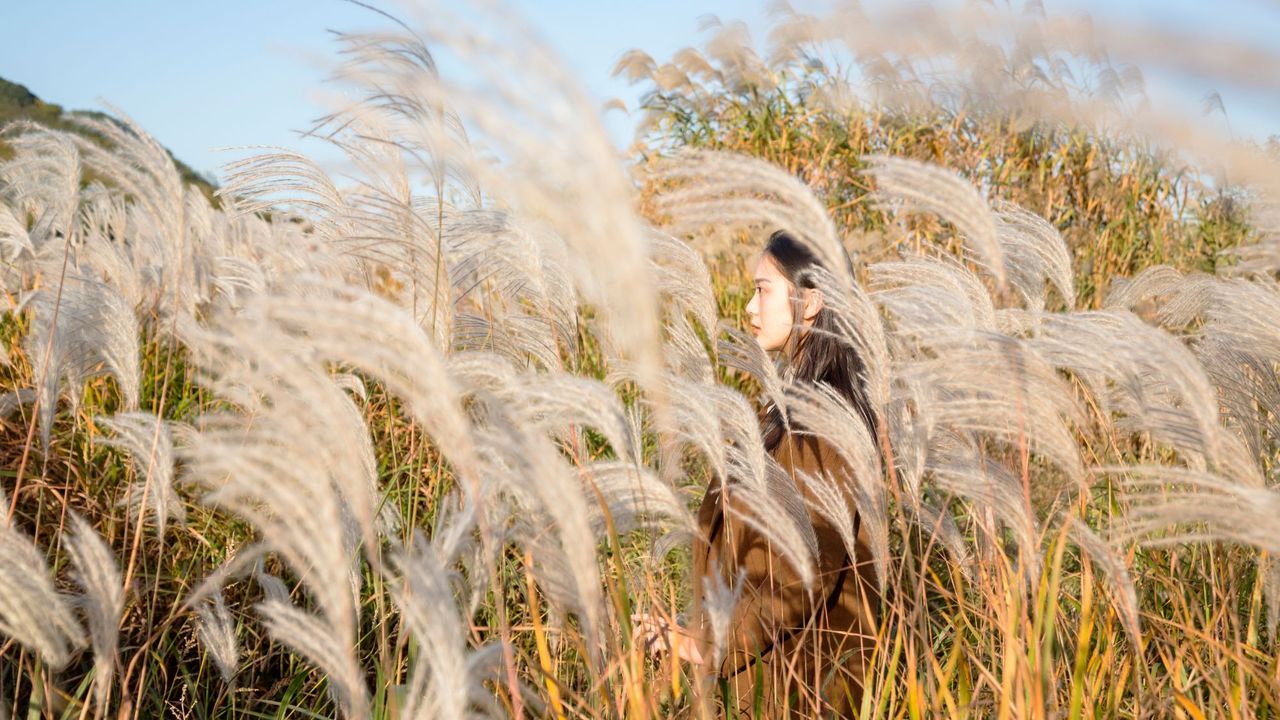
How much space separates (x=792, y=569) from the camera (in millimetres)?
2455

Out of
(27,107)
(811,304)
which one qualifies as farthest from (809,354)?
(27,107)

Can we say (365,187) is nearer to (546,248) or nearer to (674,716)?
(546,248)

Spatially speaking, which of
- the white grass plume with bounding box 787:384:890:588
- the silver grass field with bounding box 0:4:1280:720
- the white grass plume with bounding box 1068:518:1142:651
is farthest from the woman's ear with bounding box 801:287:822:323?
the white grass plume with bounding box 1068:518:1142:651

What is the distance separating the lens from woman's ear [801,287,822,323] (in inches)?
114

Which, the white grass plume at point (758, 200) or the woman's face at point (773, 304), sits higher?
the woman's face at point (773, 304)

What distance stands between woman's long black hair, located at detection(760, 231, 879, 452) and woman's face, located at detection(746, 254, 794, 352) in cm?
2

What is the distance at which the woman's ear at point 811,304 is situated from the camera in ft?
9.50

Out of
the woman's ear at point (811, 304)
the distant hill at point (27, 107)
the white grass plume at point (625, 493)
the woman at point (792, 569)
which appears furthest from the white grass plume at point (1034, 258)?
the distant hill at point (27, 107)

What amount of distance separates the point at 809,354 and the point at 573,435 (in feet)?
4.08

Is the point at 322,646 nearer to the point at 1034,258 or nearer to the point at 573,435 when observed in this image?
the point at 573,435

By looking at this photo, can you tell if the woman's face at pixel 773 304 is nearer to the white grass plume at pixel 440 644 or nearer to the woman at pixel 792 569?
the woman at pixel 792 569

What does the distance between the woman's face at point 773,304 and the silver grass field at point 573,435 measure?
259mm

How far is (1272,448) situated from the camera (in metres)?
3.17

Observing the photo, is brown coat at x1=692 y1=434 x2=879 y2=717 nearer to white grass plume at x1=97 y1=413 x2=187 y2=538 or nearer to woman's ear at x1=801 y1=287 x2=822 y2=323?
woman's ear at x1=801 y1=287 x2=822 y2=323
